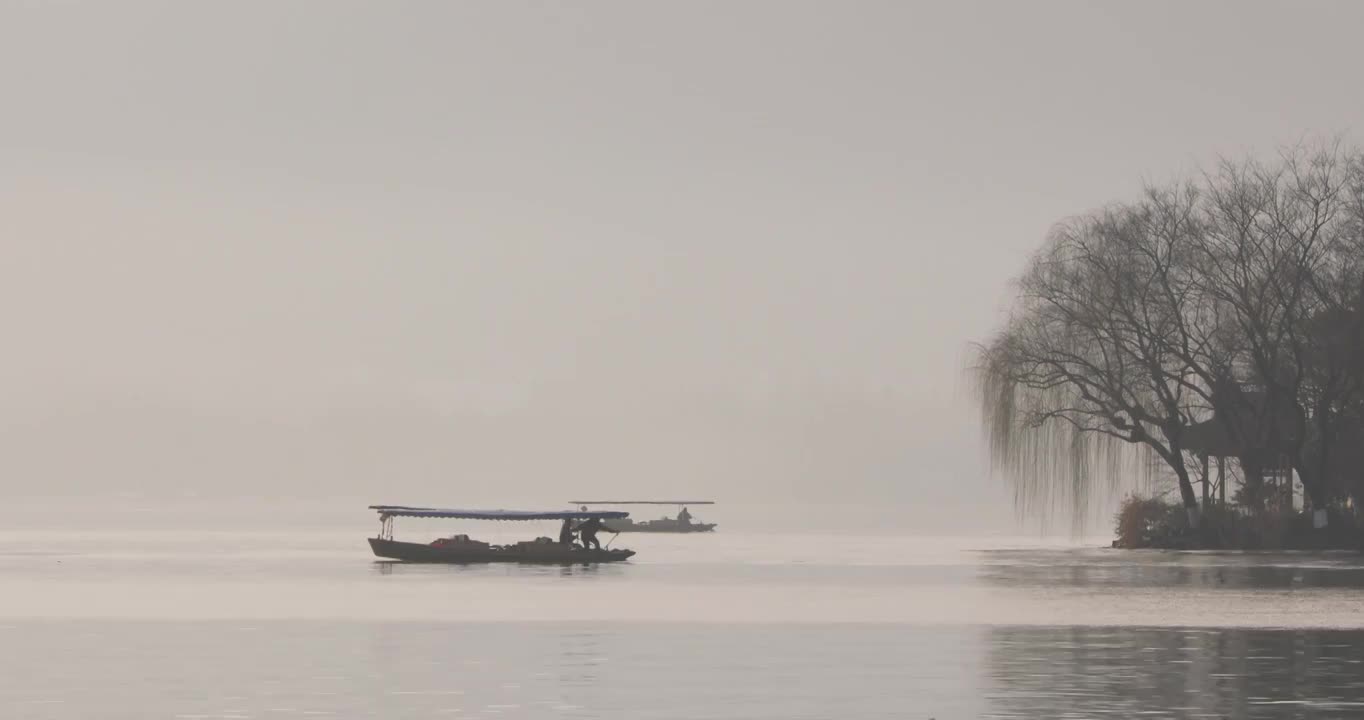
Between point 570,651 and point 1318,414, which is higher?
point 1318,414

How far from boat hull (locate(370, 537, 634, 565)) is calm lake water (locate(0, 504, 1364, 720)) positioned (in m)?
13.3

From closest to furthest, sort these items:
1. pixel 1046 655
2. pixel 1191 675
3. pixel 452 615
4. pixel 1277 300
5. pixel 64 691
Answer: pixel 64 691 → pixel 1191 675 → pixel 1046 655 → pixel 452 615 → pixel 1277 300

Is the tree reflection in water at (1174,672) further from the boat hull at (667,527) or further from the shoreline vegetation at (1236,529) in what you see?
the boat hull at (667,527)

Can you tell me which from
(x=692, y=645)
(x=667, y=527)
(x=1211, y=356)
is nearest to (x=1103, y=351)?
(x=1211, y=356)

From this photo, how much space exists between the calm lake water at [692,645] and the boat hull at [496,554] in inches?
524

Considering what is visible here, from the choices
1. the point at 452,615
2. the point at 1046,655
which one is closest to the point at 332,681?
the point at 1046,655

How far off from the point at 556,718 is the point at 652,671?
6151mm

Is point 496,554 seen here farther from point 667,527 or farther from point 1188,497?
point 667,527

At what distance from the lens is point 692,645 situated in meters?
35.3

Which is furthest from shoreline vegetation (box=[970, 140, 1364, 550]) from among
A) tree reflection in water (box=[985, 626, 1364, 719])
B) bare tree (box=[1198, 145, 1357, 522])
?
tree reflection in water (box=[985, 626, 1364, 719])

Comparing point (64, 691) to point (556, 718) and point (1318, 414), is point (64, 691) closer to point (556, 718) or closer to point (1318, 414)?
point (556, 718)

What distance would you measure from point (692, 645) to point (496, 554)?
47.8 metres

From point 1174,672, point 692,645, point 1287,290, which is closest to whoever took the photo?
point 1174,672

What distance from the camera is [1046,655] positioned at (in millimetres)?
32500
